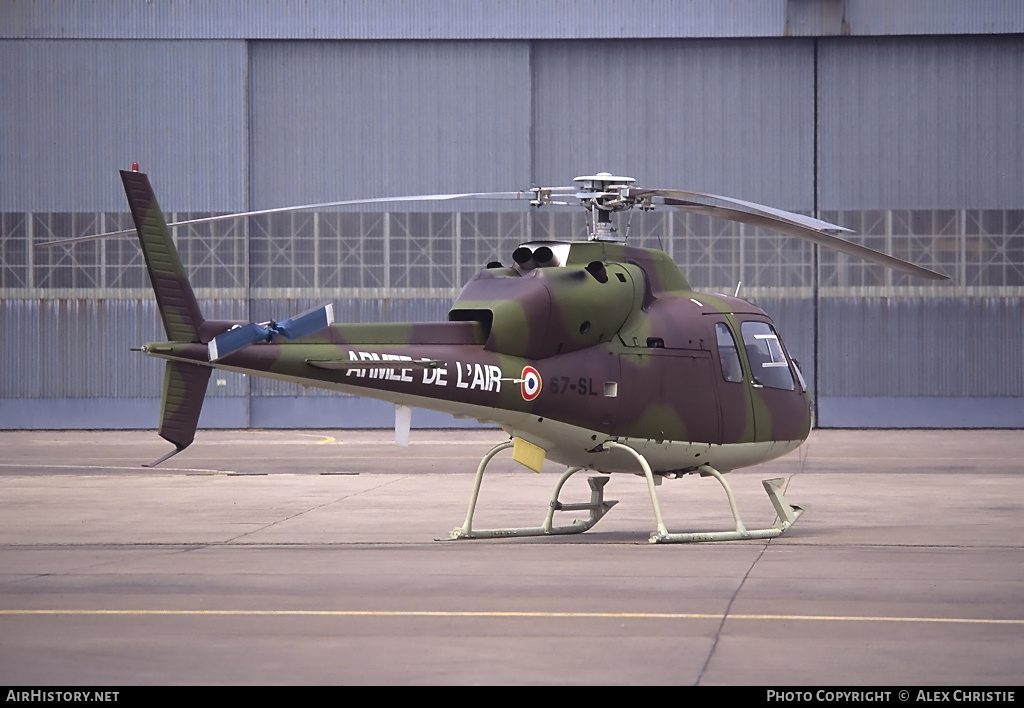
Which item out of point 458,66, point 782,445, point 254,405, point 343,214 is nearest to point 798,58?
point 458,66

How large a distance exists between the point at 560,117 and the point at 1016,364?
1499 centimetres

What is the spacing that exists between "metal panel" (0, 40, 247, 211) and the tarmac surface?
18596 millimetres

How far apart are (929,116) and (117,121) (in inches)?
921

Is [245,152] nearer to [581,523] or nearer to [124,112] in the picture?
[124,112]

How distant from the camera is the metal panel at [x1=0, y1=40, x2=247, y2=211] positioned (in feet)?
136

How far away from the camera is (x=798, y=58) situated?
41656mm

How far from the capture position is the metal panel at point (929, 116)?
41.5 metres

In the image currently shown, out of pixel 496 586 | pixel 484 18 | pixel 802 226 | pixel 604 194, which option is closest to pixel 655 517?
pixel 604 194

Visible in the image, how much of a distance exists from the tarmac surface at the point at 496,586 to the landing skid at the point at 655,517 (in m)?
0.18

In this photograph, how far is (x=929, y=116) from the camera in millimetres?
41594

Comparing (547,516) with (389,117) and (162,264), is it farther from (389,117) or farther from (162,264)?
(389,117)

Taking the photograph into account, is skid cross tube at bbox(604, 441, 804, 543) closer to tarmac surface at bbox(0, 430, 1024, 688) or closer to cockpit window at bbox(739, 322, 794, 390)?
tarmac surface at bbox(0, 430, 1024, 688)

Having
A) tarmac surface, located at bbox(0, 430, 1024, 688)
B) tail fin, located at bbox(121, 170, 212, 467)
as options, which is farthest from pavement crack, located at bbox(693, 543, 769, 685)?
tail fin, located at bbox(121, 170, 212, 467)

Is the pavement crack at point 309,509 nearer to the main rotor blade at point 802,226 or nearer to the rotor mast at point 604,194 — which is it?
the rotor mast at point 604,194
